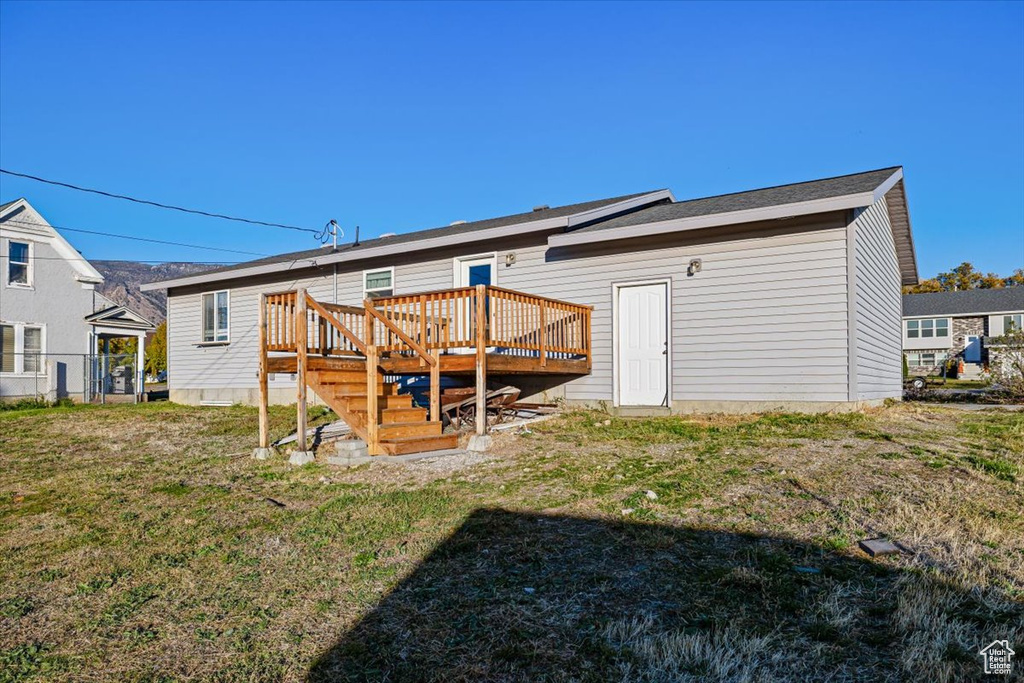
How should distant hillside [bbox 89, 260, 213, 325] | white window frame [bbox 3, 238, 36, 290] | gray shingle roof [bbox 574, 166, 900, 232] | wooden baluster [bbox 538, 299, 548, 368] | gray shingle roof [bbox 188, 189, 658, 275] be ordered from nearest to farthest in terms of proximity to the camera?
1. gray shingle roof [bbox 574, 166, 900, 232]
2. wooden baluster [bbox 538, 299, 548, 368]
3. gray shingle roof [bbox 188, 189, 658, 275]
4. white window frame [bbox 3, 238, 36, 290]
5. distant hillside [bbox 89, 260, 213, 325]

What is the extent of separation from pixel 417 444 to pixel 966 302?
127 feet

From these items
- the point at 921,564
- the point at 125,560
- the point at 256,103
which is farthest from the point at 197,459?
the point at 256,103

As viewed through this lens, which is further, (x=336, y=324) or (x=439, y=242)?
(x=439, y=242)

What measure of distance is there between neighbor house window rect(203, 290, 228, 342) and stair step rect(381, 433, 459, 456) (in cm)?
1048

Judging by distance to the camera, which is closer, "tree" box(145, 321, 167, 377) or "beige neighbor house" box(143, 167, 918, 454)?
"beige neighbor house" box(143, 167, 918, 454)

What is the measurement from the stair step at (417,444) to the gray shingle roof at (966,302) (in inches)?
1460

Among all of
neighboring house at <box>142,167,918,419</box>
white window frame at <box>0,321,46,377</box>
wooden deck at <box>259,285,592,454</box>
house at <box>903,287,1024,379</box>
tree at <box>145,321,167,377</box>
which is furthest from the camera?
tree at <box>145,321,167,377</box>

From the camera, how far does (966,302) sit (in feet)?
118

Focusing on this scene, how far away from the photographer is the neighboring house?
934 centimetres

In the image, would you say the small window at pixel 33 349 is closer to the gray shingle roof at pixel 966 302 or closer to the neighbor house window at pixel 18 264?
the neighbor house window at pixel 18 264

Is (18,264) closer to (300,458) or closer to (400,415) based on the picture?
(300,458)

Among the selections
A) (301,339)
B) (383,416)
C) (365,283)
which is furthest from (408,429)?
(365,283)

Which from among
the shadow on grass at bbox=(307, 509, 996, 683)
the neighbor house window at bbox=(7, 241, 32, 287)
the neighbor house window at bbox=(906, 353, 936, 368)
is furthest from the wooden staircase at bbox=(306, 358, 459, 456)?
the neighbor house window at bbox=(906, 353, 936, 368)

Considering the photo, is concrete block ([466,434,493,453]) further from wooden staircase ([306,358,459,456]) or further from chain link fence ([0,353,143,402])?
chain link fence ([0,353,143,402])
